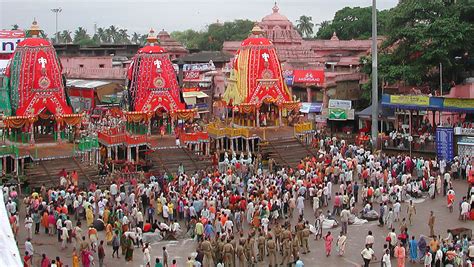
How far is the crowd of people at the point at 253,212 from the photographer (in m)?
18.2

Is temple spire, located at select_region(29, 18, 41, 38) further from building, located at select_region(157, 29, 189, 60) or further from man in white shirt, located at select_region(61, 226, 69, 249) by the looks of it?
building, located at select_region(157, 29, 189, 60)

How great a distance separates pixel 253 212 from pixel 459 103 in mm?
13980

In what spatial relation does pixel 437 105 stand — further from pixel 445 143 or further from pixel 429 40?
pixel 429 40

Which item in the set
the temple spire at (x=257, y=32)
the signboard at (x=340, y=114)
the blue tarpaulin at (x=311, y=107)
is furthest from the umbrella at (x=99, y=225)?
the blue tarpaulin at (x=311, y=107)

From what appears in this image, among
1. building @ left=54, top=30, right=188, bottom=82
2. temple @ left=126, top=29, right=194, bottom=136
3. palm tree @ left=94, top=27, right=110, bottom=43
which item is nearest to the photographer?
temple @ left=126, top=29, right=194, bottom=136

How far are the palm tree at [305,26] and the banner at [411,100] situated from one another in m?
67.7

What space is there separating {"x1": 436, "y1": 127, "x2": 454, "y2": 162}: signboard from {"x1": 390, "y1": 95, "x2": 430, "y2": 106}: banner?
10.1 feet

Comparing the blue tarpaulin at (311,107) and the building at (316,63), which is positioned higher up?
the building at (316,63)

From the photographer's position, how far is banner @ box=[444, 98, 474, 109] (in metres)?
31.5

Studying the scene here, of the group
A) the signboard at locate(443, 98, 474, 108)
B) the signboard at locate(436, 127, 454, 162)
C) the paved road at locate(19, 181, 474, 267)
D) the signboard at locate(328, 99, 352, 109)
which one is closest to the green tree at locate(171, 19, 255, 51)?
the signboard at locate(328, 99, 352, 109)

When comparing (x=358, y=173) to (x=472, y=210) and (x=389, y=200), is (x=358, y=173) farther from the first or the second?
(x=472, y=210)

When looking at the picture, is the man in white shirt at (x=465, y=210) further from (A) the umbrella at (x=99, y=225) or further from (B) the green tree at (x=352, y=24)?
(B) the green tree at (x=352, y=24)

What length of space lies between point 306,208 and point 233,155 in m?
6.22

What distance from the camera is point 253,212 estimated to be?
21547 mm
